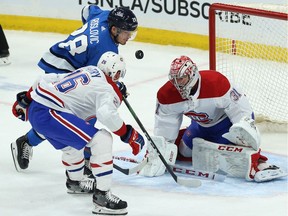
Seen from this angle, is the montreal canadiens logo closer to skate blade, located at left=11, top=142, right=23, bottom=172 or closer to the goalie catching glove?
the goalie catching glove

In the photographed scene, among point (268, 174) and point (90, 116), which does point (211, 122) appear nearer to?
point (268, 174)

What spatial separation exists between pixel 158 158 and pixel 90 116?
0.53 m

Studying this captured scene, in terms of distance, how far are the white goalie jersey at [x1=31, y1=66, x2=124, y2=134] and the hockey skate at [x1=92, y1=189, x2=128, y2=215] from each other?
286mm

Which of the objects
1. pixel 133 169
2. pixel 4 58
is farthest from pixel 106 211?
pixel 4 58

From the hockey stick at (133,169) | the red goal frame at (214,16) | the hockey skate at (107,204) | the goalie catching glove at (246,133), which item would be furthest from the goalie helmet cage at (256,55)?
the hockey skate at (107,204)

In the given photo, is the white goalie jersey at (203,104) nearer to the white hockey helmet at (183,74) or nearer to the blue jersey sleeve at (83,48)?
the white hockey helmet at (183,74)

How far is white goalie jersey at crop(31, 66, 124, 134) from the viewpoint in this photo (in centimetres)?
425

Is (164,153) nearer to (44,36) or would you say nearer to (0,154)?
(0,154)

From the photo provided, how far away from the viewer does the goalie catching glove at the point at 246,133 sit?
469 cm

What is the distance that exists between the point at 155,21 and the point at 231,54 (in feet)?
5.45

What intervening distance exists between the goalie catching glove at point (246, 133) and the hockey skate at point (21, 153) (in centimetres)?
102

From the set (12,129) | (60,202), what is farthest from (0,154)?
(60,202)

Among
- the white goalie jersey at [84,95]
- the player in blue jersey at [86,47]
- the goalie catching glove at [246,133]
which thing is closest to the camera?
the white goalie jersey at [84,95]

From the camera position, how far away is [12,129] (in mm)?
5820
